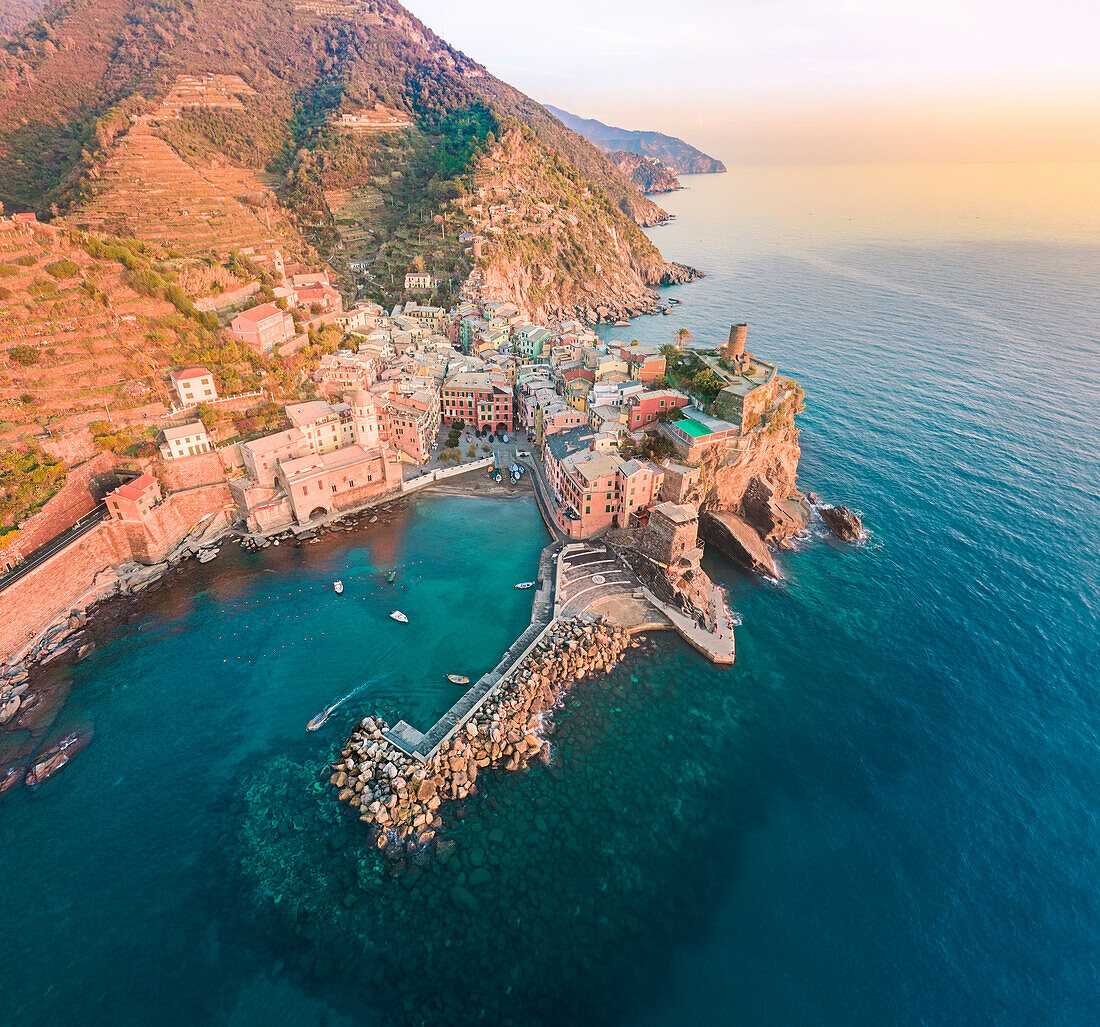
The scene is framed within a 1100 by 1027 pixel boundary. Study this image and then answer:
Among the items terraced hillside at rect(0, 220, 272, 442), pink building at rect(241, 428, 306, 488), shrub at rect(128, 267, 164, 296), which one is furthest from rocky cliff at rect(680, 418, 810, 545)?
shrub at rect(128, 267, 164, 296)

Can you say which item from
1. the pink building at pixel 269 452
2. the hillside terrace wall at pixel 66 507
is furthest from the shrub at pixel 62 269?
the pink building at pixel 269 452

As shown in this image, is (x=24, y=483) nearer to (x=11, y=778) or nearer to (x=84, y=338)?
(x=84, y=338)

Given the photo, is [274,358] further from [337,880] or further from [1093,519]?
[1093,519]

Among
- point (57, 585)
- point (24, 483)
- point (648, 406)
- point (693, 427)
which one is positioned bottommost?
point (57, 585)

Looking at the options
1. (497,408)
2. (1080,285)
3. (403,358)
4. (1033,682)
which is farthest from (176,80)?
(1080,285)

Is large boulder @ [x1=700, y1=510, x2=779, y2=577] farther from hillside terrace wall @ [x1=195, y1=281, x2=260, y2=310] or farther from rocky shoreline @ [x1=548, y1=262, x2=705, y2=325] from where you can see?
rocky shoreline @ [x1=548, y1=262, x2=705, y2=325]

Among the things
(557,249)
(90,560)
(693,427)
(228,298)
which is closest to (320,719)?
(90,560)

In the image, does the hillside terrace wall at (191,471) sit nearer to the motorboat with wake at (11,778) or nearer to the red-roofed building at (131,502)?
the red-roofed building at (131,502)
